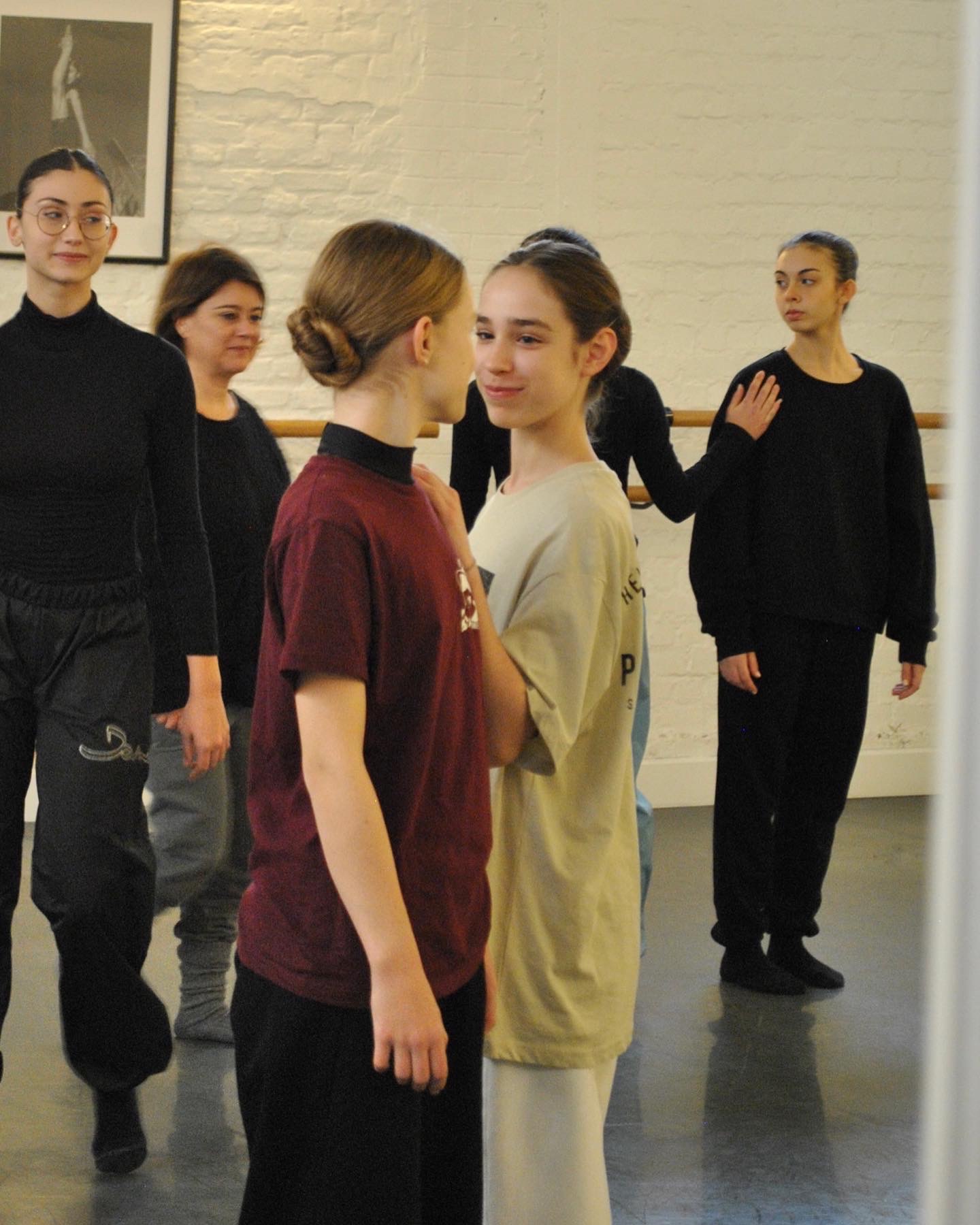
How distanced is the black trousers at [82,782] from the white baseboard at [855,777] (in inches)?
120

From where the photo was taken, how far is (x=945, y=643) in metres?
0.48

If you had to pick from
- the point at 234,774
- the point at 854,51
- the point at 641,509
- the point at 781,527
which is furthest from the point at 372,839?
the point at 854,51

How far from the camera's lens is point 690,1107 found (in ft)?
8.38

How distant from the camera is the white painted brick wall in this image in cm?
457

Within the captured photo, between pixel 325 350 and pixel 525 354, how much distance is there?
1.32ft

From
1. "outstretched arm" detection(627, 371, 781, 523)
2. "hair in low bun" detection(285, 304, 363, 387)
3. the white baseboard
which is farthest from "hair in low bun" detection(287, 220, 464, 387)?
the white baseboard

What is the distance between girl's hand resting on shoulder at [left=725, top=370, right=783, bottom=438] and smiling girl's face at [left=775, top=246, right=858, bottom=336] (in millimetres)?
141

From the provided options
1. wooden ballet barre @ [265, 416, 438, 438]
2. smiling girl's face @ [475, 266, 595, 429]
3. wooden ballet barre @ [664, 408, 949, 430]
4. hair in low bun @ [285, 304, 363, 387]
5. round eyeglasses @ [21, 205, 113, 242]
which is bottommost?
hair in low bun @ [285, 304, 363, 387]

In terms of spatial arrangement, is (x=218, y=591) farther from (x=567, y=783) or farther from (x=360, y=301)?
(x=360, y=301)

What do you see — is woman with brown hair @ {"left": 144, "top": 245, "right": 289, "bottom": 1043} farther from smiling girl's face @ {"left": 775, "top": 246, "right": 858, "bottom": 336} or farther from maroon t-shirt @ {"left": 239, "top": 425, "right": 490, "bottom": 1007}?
maroon t-shirt @ {"left": 239, "top": 425, "right": 490, "bottom": 1007}

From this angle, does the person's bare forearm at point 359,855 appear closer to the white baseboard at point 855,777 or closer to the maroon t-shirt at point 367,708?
the maroon t-shirt at point 367,708

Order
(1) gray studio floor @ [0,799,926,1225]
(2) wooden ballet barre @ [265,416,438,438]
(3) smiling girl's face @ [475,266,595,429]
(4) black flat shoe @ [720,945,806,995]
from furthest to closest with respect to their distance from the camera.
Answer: (2) wooden ballet barre @ [265,416,438,438]
(4) black flat shoe @ [720,945,806,995]
(1) gray studio floor @ [0,799,926,1225]
(3) smiling girl's face @ [475,266,595,429]

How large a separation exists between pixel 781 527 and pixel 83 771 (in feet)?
5.25

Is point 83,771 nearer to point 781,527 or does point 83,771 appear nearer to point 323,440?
point 323,440
